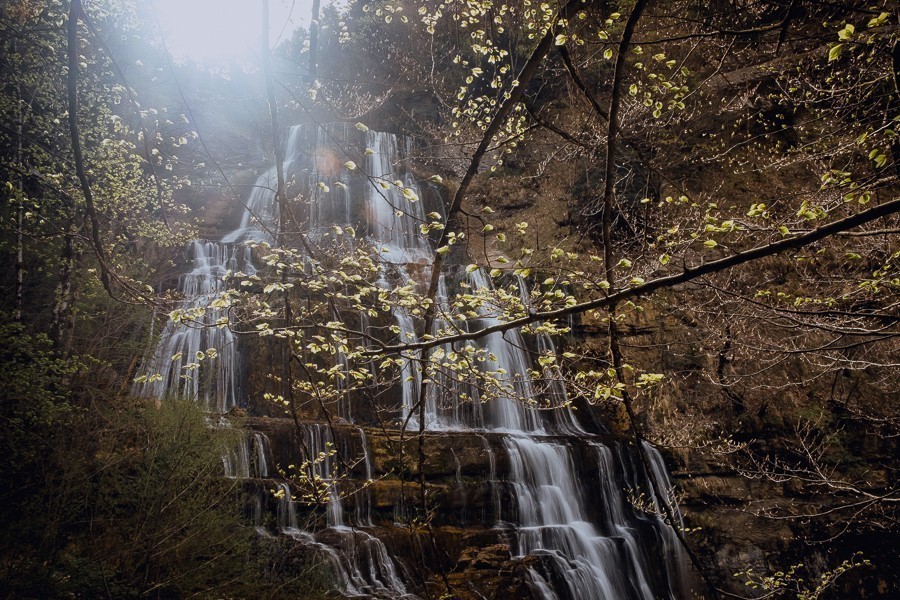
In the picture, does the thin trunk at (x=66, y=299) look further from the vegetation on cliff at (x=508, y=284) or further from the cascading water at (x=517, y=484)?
the cascading water at (x=517, y=484)

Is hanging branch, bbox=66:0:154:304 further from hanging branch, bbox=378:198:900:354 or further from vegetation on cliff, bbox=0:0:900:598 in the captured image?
hanging branch, bbox=378:198:900:354

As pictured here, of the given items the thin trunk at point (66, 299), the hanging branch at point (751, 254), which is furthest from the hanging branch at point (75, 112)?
the thin trunk at point (66, 299)

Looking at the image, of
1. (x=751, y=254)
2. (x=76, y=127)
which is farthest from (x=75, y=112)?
(x=751, y=254)

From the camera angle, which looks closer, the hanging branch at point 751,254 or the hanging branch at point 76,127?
the hanging branch at point 751,254

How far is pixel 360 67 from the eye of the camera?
2433 cm

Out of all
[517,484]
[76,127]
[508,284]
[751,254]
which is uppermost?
[508,284]

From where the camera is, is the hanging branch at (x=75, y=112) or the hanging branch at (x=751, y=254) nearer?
the hanging branch at (x=751, y=254)

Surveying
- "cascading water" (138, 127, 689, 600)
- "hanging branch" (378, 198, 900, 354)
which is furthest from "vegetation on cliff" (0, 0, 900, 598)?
"cascading water" (138, 127, 689, 600)

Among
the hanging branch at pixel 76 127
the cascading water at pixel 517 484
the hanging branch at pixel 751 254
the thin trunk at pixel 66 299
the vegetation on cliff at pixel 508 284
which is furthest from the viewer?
the thin trunk at pixel 66 299

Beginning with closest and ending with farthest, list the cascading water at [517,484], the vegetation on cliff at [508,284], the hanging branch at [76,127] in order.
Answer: the hanging branch at [76,127]
the vegetation on cliff at [508,284]
the cascading water at [517,484]

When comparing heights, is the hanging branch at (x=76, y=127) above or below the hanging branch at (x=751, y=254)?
above

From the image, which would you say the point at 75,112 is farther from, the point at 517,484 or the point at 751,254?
the point at 517,484

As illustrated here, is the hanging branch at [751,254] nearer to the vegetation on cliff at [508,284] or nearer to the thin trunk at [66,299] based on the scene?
the vegetation on cliff at [508,284]

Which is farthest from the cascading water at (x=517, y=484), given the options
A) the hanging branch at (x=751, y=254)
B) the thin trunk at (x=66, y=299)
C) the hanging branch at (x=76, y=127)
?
the hanging branch at (x=751, y=254)
